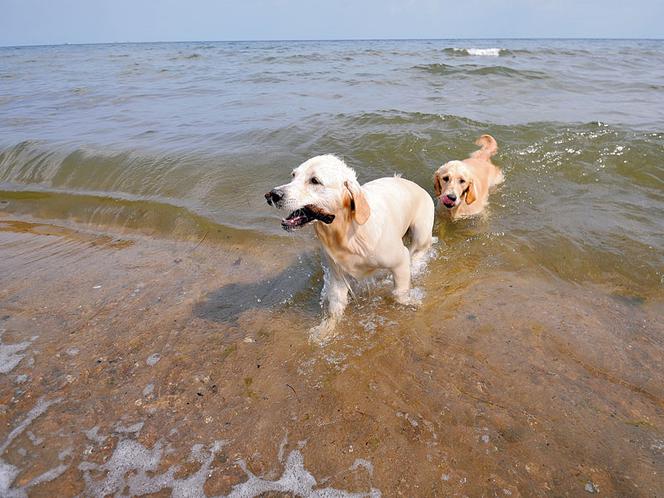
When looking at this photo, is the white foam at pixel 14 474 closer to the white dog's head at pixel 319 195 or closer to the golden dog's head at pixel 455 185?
the white dog's head at pixel 319 195

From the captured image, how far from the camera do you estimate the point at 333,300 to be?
4070 mm

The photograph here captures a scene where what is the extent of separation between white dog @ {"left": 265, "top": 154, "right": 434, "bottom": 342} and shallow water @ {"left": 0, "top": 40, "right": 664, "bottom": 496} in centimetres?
33

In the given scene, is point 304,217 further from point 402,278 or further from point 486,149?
point 486,149

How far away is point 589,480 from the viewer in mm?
2469

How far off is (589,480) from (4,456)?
11.3 ft

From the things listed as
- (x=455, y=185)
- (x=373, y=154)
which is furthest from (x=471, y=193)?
(x=373, y=154)

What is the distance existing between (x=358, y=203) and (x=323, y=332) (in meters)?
1.23

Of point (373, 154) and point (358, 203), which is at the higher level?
point (358, 203)

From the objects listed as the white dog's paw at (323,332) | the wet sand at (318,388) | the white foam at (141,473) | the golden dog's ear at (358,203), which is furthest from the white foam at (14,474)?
the golden dog's ear at (358,203)

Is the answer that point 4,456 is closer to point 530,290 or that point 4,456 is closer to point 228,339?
point 228,339

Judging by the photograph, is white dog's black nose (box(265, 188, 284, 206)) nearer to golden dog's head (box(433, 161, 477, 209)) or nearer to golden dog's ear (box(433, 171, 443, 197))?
golden dog's head (box(433, 161, 477, 209))

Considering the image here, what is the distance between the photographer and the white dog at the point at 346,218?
128 inches

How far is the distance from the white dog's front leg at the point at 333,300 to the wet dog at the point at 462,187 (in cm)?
269

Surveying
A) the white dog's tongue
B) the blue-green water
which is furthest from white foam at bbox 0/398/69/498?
the white dog's tongue
